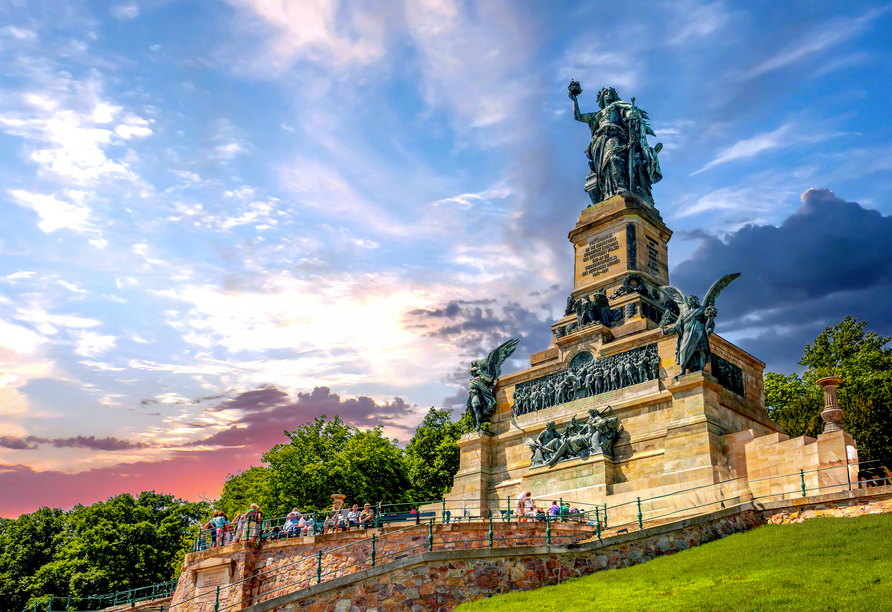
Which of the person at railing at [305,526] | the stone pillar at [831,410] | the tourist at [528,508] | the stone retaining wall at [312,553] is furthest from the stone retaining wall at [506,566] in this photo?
the person at railing at [305,526]

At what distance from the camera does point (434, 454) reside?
48531 mm

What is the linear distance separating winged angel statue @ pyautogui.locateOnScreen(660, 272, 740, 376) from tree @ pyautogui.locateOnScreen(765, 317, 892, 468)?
702 centimetres

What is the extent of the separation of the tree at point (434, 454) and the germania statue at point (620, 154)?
1436 centimetres

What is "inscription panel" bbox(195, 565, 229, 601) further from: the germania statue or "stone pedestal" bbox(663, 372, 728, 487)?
the germania statue

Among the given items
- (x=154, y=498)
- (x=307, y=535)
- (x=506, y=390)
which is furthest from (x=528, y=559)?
(x=154, y=498)

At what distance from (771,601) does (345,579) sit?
32.4ft

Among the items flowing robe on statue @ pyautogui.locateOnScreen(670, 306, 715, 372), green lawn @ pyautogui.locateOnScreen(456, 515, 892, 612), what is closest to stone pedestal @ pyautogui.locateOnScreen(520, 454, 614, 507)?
flowing robe on statue @ pyautogui.locateOnScreen(670, 306, 715, 372)

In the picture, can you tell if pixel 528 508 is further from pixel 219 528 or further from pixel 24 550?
pixel 24 550

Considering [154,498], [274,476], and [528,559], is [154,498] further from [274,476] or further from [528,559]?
[528,559]

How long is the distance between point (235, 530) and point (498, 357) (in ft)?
50.4

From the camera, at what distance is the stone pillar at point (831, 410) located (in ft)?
84.4

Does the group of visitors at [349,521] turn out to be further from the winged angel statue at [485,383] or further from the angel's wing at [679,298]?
the angel's wing at [679,298]

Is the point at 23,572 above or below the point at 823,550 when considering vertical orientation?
below

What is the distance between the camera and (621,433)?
31.8 m
